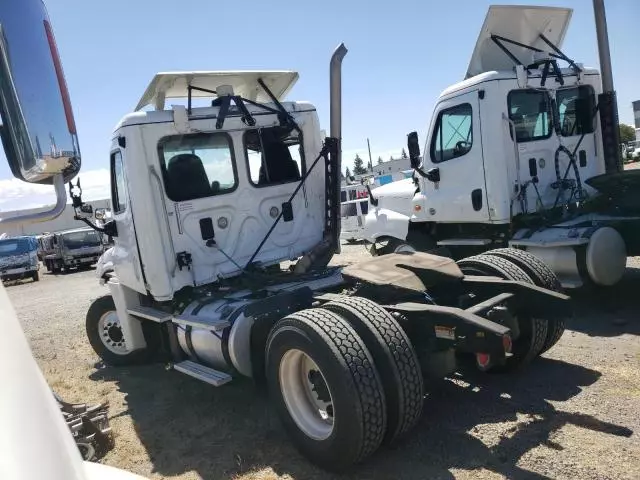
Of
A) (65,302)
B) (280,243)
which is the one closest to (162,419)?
(280,243)

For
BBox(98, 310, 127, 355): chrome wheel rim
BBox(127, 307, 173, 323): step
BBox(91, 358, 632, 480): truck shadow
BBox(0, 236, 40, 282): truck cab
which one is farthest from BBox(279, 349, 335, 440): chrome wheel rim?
BBox(0, 236, 40, 282): truck cab

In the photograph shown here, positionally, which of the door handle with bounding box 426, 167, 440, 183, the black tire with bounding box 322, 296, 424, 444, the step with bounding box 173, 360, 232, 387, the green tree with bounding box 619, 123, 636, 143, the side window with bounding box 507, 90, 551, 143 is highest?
the green tree with bounding box 619, 123, 636, 143

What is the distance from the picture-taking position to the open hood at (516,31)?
7031 millimetres

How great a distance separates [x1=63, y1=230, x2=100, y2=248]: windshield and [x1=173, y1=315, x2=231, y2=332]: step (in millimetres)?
20703

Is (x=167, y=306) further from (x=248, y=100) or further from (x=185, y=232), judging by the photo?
(x=248, y=100)

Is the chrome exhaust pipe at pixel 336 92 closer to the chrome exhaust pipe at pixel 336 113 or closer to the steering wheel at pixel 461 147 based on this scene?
the chrome exhaust pipe at pixel 336 113

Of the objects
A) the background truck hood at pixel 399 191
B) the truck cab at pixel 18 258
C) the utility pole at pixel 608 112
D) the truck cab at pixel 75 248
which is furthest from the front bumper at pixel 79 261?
the utility pole at pixel 608 112

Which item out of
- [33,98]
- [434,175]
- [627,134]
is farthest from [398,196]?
[627,134]

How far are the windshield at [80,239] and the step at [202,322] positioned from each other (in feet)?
67.9

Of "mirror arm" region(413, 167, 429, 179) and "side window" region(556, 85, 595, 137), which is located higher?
"side window" region(556, 85, 595, 137)

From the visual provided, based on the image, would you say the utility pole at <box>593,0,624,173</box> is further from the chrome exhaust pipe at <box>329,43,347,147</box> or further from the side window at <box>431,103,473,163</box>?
the chrome exhaust pipe at <box>329,43,347,147</box>

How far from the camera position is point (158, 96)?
5363mm

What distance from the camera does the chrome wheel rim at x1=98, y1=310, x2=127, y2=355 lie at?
6.50m

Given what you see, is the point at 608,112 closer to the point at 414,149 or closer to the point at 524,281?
the point at 414,149
